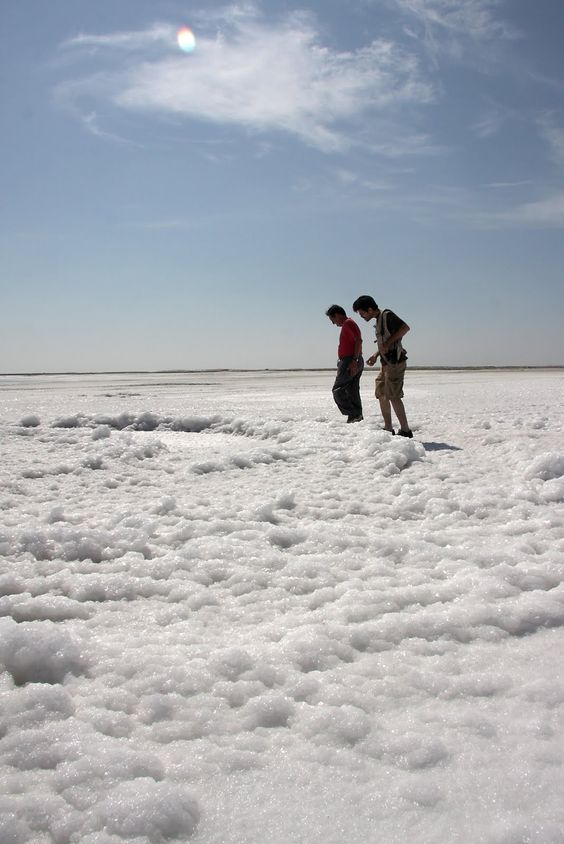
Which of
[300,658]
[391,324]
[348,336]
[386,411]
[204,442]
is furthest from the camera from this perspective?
[348,336]

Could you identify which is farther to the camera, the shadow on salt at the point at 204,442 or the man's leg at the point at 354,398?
the man's leg at the point at 354,398

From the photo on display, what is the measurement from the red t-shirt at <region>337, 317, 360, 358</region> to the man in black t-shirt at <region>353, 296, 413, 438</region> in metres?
1.10

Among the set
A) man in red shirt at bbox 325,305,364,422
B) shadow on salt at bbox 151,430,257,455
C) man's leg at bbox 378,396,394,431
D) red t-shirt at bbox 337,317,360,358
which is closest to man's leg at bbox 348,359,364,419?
man in red shirt at bbox 325,305,364,422

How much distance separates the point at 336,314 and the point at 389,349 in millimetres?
1492

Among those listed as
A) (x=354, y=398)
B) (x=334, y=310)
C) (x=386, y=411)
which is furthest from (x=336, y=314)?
(x=386, y=411)

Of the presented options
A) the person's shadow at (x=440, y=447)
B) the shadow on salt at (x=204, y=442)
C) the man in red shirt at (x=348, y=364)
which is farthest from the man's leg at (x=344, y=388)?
the person's shadow at (x=440, y=447)

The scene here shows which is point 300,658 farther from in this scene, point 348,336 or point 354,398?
point 348,336

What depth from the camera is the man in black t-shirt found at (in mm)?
6746

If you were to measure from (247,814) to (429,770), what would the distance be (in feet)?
1.59

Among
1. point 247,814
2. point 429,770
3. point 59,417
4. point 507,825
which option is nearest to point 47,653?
point 247,814

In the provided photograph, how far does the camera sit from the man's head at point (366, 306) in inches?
269

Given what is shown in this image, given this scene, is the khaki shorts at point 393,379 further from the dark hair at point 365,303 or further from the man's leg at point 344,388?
the man's leg at point 344,388

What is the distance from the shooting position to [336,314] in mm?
8086

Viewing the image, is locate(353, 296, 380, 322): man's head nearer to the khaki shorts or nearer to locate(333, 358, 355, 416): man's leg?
the khaki shorts
